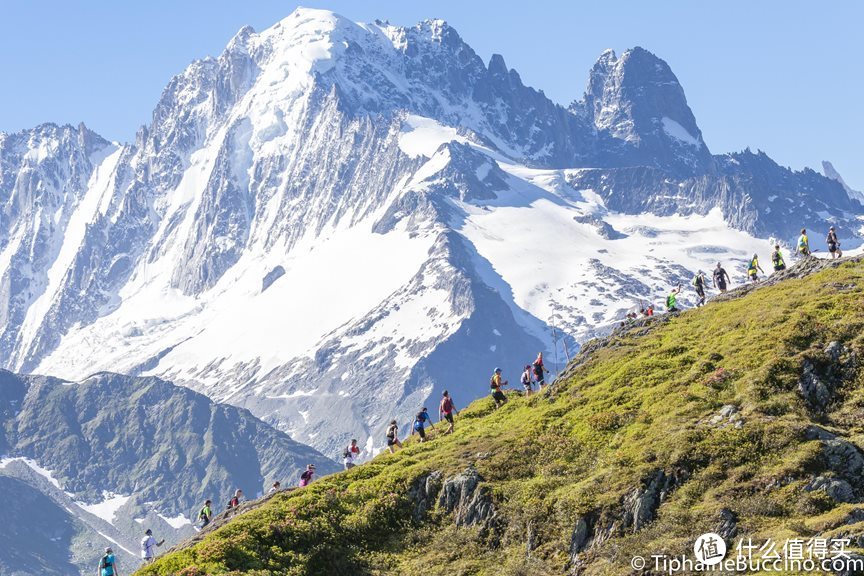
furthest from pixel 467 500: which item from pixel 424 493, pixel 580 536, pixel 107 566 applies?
pixel 107 566

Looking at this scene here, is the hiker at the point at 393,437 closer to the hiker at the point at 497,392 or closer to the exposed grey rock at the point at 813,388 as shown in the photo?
the hiker at the point at 497,392

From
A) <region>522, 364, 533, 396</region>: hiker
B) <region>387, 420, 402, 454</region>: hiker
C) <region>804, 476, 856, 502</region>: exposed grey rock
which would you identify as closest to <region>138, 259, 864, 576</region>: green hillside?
<region>804, 476, 856, 502</region>: exposed grey rock

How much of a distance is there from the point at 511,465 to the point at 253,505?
17.3m

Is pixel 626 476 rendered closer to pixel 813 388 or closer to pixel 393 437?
pixel 813 388

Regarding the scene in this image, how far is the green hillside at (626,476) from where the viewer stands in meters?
44.0

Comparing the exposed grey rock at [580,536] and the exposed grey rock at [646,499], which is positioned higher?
the exposed grey rock at [646,499]

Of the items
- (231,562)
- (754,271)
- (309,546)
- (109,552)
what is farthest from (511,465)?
(754,271)

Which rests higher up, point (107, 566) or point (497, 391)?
point (497, 391)

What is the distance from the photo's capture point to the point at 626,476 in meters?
47.8

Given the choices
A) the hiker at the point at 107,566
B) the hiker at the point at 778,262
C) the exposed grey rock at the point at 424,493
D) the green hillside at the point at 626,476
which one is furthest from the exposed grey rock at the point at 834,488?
the hiker at the point at 778,262

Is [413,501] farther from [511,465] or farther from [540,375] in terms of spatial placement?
[540,375]

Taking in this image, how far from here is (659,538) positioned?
43.6 m

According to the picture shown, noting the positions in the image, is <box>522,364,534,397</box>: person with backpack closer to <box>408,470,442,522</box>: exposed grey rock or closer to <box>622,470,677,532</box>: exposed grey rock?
<box>408,470,442,522</box>: exposed grey rock

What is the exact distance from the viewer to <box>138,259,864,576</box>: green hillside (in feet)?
144
